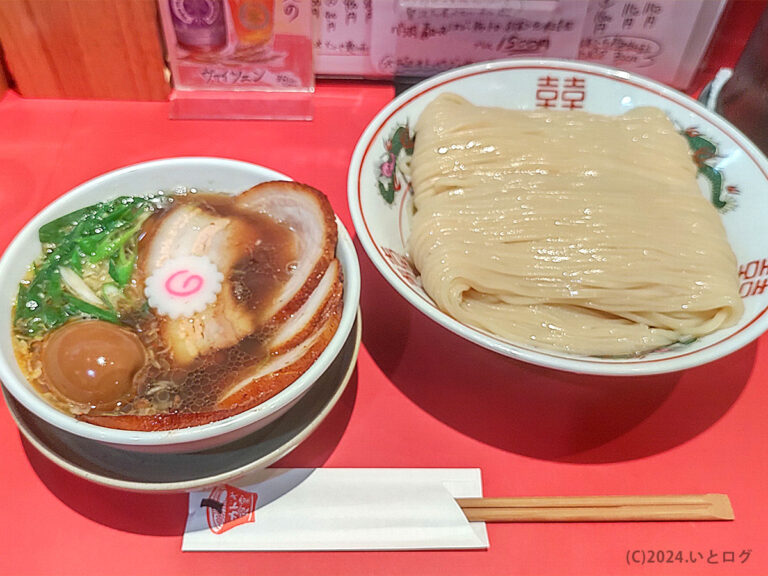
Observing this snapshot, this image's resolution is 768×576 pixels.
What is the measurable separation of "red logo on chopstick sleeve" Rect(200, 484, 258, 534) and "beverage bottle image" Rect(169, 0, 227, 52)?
3.56ft

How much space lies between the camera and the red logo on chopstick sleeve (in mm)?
1032

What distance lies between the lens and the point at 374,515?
104cm

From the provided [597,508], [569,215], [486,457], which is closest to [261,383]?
[486,457]

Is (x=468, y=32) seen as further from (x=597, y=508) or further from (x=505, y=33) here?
(x=597, y=508)

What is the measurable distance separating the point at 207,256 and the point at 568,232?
2.29 feet

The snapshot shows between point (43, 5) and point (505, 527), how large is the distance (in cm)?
153

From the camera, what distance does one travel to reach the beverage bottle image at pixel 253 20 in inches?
58.4

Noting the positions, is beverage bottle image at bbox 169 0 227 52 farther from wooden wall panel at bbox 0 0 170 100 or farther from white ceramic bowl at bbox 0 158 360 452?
white ceramic bowl at bbox 0 158 360 452

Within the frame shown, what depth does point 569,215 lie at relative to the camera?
1273 mm

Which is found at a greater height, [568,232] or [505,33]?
[505,33]

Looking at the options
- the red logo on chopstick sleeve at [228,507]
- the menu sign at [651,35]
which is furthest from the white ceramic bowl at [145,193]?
the menu sign at [651,35]

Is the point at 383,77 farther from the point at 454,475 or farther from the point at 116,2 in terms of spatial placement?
the point at 454,475

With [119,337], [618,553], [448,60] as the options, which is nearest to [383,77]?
[448,60]

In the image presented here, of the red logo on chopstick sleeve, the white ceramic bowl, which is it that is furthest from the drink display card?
the red logo on chopstick sleeve
